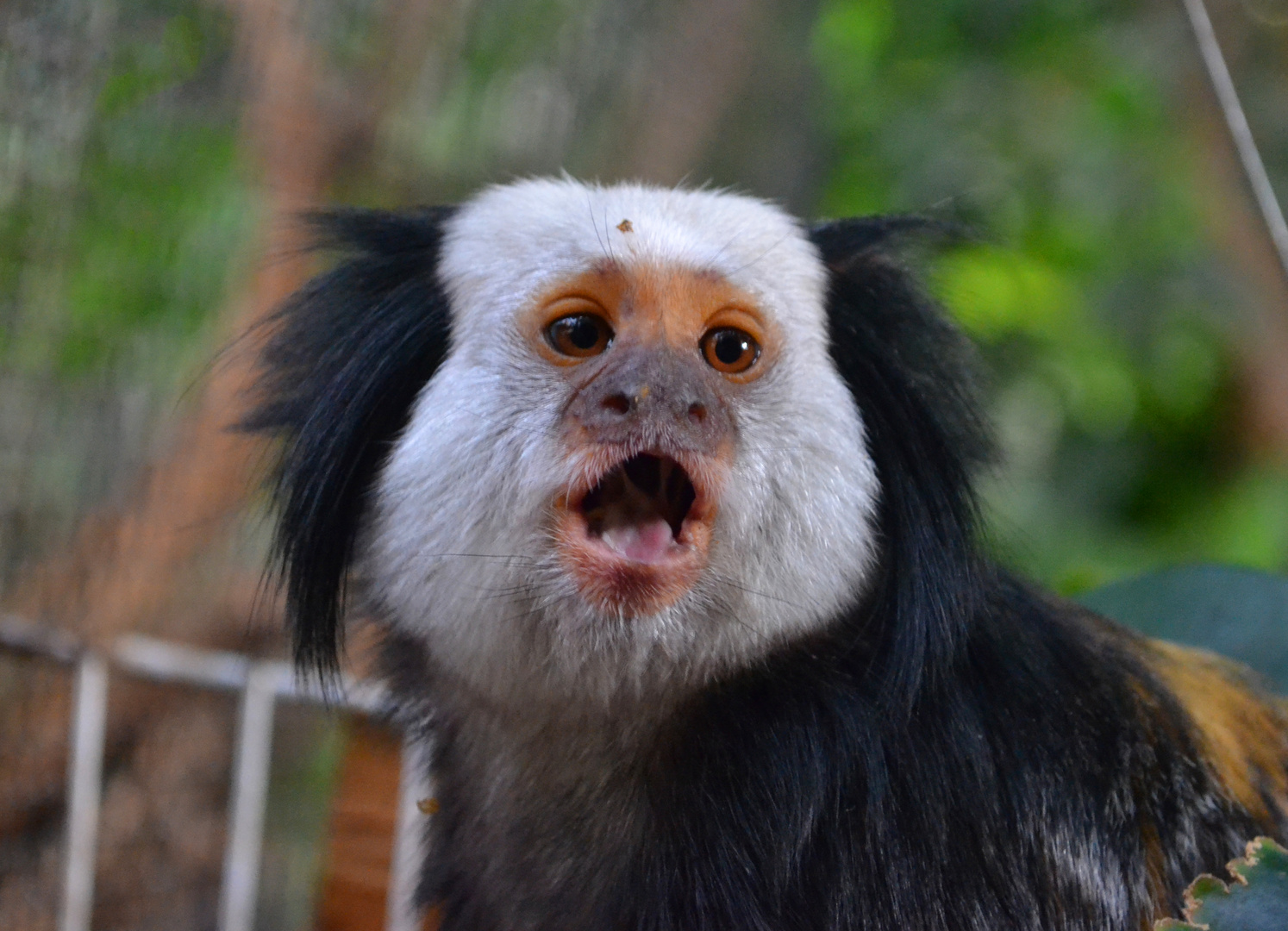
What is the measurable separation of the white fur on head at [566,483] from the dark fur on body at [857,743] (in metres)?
0.05

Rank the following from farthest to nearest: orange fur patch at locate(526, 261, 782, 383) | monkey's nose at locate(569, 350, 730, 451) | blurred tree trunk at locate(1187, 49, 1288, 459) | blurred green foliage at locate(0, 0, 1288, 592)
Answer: blurred tree trunk at locate(1187, 49, 1288, 459), blurred green foliage at locate(0, 0, 1288, 592), orange fur patch at locate(526, 261, 782, 383), monkey's nose at locate(569, 350, 730, 451)

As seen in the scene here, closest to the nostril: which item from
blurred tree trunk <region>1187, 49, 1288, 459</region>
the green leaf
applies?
the green leaf

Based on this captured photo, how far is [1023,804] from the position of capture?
55.4 inches

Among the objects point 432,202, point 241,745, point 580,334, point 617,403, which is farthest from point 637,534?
point 432,202

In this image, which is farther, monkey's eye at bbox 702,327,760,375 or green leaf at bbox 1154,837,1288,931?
monkey's eye at bbox 702,327,760,375

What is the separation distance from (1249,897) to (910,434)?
727 millimetres

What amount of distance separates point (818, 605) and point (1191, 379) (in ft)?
12.2

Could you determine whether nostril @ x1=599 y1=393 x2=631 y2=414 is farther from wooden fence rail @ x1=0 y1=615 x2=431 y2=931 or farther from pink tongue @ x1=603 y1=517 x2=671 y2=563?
wooden fence rail @ x1=0 y1=615 x2=431 y2=931

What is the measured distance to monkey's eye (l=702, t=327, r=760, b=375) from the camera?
5.02ft

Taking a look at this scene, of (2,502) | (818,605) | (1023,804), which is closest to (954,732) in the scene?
(1023,804)

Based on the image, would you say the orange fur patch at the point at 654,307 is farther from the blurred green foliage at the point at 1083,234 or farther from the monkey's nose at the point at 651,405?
the blurred green foliage at the point at 1083,234

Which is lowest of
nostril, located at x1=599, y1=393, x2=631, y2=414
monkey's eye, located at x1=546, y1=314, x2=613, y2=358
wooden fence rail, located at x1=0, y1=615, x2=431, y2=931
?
Result: wooden fence rail, located at x1=0, y1=615, x2=431, y2=931

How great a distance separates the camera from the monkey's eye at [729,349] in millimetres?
1530

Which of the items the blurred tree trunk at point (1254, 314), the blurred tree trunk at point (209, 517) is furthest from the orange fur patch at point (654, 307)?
the blurred tree trunk at point (1254, 314)
